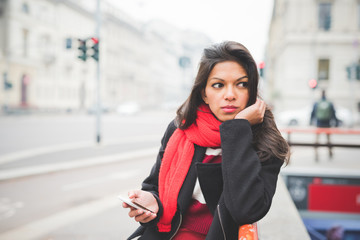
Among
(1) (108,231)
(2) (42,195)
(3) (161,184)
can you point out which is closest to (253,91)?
(3) (161,184)

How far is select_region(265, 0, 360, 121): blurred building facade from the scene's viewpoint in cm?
2628

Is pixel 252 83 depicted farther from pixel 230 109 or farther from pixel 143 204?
pixel 143 204

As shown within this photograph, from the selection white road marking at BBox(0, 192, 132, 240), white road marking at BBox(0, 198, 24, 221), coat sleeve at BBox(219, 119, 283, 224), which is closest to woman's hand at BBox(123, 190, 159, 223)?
coat sleeve at BBox(219, 119, 283, 224)

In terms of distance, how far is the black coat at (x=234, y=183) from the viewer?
3.92 ft

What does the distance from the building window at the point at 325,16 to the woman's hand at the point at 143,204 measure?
29.6 meters

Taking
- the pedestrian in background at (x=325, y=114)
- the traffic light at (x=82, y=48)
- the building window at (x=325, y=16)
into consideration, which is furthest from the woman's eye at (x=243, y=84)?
the building window at (x=325, y=16)

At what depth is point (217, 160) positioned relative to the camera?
4.75 feet

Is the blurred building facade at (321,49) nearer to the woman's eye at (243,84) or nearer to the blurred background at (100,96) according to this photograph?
the blurred background at (100,96)

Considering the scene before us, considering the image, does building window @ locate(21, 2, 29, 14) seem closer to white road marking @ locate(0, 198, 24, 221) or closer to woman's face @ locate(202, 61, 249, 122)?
white road marking @ locate(0, 198, 24, 221)

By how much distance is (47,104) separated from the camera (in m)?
38.2

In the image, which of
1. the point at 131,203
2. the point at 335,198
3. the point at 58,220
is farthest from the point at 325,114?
the point at 131,203

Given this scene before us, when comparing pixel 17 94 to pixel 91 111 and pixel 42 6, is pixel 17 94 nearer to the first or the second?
pixel 91 111

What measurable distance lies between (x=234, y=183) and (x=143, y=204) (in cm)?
46

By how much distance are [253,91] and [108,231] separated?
129 inches
